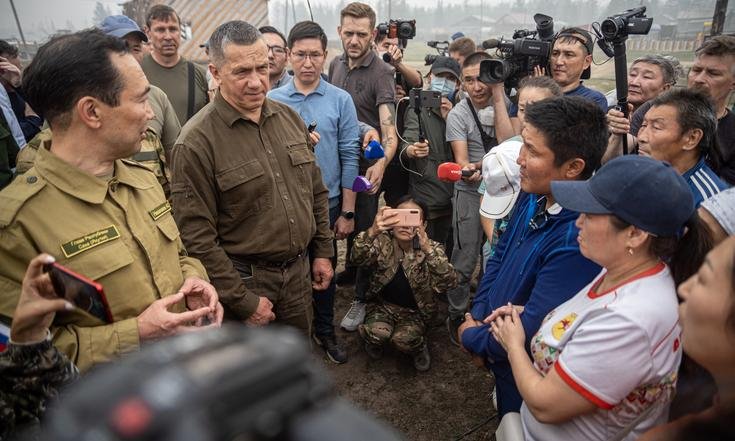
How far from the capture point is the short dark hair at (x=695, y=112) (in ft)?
7.89

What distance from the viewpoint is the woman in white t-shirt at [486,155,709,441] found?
4.57ft

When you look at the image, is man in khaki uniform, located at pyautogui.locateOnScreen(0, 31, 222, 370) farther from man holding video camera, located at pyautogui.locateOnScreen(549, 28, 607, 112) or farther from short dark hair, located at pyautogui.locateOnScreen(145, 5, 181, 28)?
man holding video camera, located at pyautogui.locateOnScreen(549, 28, 607, 112)

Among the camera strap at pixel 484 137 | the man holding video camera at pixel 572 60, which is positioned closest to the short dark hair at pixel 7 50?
the camera strap at pixel 484 137

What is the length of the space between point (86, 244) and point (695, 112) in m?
2.86

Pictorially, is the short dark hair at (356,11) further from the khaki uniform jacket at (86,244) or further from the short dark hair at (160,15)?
the khaki uniform jacket at (86,244)

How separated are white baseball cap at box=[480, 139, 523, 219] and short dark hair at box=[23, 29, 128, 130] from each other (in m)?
1.98

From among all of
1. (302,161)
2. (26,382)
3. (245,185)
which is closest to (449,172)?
(302,161)

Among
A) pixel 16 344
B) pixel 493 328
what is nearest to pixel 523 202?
pixel 493 328

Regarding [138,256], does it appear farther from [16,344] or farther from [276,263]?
[276,263]

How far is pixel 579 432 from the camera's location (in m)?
1.56

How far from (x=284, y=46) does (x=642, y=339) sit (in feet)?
12.4

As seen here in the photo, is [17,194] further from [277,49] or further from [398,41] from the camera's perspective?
[398,41]

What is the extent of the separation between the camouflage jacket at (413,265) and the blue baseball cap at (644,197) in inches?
78.4

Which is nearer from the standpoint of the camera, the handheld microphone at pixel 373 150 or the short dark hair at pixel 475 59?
the handheld microphone at pixel 373 150
